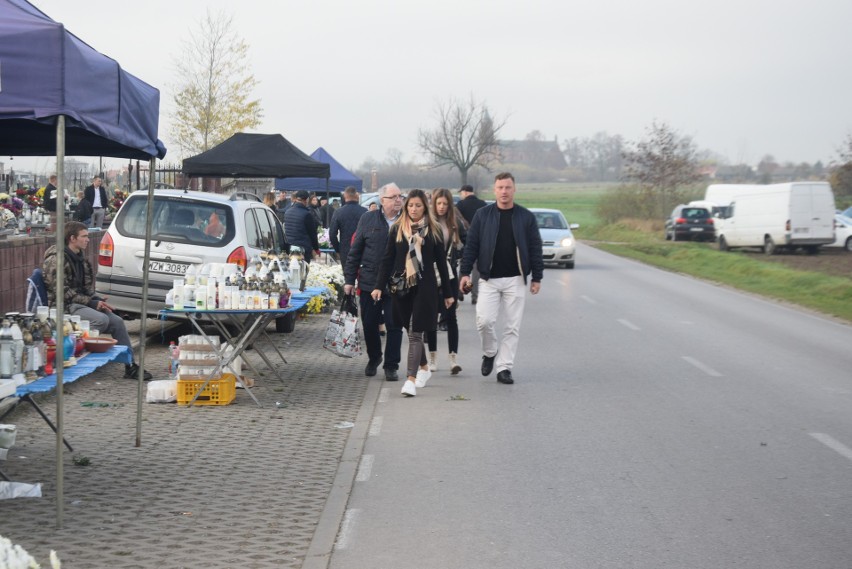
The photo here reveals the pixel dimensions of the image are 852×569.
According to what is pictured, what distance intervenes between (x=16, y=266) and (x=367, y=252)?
475 centimetres

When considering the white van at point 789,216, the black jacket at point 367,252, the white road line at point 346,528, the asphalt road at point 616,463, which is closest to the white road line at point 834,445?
the asphalt road at point 616,463

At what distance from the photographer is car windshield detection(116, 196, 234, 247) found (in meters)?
14.0

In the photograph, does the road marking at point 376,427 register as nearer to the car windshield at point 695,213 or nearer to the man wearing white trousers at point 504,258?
the man wearing white trousers at point 504,258

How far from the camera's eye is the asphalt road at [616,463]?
5914 mm

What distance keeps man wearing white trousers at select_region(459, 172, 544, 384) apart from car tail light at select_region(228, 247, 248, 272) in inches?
136

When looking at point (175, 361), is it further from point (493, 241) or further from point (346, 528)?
point (346, 528)

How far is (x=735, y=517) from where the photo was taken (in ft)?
21.4

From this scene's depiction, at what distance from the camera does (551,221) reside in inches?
1284

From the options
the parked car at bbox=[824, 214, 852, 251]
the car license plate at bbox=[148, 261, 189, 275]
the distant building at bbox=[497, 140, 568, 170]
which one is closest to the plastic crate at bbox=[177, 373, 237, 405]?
the car license plate at bbox=[148, 261, 189, 275]

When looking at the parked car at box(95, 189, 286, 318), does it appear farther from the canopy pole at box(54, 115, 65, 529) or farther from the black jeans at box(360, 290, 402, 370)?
the canopy pole at box(54, 115, 65, 529)

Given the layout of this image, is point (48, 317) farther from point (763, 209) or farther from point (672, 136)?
point (672, 136)

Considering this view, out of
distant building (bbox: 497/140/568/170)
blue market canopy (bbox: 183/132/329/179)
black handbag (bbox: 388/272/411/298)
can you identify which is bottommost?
black handbag (bbox: 388/272/411/298)

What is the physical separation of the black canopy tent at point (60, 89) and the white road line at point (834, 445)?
5379 mm

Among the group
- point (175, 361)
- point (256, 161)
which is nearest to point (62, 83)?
Answer: point (175, 361)
